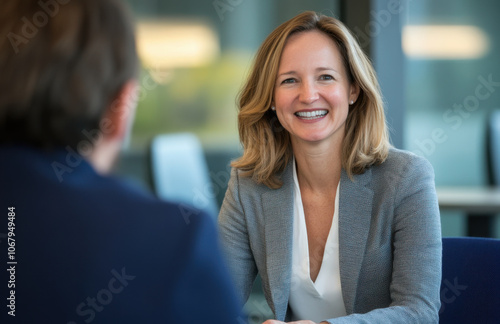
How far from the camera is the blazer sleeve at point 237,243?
1794mm

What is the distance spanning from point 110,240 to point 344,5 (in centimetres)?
210

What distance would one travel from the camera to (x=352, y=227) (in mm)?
1713

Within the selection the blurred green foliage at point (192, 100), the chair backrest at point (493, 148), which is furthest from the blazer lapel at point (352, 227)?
the chair backrest at point (493, 148)

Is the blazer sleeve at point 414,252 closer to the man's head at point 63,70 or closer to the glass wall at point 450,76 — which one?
the man's head at point 63,70

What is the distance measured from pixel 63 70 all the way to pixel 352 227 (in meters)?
1.14

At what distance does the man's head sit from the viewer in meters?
0.72

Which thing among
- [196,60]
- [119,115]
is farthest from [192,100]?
[119,115]

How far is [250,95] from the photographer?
1.95m

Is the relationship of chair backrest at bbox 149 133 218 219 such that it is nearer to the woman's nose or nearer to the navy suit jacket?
the woman's nose

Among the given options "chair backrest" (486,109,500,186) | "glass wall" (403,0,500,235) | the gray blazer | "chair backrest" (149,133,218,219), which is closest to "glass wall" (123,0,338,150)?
"chair backrest" (149,133,218,219)

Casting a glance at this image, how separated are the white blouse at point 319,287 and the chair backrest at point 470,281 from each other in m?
0.28

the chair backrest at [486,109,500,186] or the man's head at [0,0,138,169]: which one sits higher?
the man's head at [0,0,138,169]

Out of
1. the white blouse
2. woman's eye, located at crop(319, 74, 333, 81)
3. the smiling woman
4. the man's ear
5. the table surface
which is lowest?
the table surface

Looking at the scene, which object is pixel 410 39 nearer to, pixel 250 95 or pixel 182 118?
pixel 182 118
